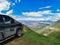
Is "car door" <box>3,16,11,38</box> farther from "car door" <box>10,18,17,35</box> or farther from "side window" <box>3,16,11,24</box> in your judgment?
"car door" <box>10,18,17,35</box>

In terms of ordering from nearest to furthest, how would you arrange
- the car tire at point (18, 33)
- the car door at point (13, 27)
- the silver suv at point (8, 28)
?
the silver suv at point (8, 28) → the car door at point (13, 27) → the car tire at point (18, 33)

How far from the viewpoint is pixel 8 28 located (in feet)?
45.1

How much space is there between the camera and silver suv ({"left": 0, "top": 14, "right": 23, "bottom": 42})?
13.0 meters

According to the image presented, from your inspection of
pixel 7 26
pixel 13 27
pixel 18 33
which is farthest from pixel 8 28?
pixel 18 33

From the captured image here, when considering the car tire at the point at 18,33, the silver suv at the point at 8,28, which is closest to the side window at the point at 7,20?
the silver suv at the point at 8,28

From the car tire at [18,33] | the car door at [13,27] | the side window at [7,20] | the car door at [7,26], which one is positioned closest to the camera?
the car door at [7,26]

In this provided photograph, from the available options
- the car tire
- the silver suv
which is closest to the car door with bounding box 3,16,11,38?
the silver suv

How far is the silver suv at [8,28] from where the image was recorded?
13.0 m

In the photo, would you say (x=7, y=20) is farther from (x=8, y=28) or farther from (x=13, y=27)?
(x=13, y=27)

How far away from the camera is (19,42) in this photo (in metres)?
14.7

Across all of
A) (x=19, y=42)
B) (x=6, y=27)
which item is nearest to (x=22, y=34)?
(x=19, y=42)

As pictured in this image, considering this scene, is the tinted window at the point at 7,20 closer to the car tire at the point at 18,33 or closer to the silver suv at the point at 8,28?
the silver suv at the point at 8,28

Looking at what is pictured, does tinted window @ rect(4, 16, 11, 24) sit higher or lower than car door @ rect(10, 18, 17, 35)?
higher

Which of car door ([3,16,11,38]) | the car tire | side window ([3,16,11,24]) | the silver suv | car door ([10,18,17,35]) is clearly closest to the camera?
the silver suv
